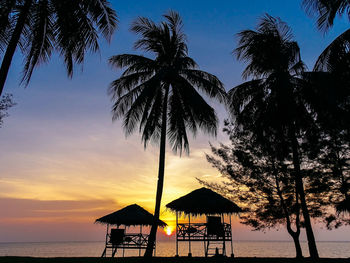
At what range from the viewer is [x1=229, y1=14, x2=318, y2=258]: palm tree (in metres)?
14.5

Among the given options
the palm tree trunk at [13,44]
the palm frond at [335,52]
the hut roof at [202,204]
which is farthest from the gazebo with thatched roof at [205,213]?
the palm tree trunk at [13,44]

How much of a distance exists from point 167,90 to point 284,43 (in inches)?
272

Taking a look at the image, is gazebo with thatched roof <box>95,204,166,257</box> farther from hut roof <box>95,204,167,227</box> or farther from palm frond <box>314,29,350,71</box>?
palm frond <box>314,29,350,71</box>

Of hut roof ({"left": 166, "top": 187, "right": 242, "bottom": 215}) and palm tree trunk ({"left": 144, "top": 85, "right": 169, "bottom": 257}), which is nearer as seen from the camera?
palm tree trunk ({"left": 144, "top": 85, "right": 169, "bottom": 257})

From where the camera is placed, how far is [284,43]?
15.9 metres

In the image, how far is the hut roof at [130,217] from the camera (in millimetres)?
20266

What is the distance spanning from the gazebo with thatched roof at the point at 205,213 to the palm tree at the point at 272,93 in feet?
14.2

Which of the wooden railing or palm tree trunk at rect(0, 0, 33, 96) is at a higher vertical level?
palm tree trunk at rect(0, 0, 33, 96)

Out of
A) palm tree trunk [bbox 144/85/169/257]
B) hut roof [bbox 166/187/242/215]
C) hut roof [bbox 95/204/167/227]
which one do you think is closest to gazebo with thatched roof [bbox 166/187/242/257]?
hut roof [bbox 166/187/242/215]

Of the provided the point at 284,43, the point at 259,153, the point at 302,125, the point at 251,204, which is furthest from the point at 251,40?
the point at 251,204

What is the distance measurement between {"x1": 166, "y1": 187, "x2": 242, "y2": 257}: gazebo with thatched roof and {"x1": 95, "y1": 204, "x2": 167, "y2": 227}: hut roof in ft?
11.5

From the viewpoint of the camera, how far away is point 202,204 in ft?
55.4

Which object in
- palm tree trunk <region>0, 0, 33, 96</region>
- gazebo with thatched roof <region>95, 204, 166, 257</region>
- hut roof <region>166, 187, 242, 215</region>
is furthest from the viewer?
gazebo with thatched roof <region>95, 204, 166, 257</region>

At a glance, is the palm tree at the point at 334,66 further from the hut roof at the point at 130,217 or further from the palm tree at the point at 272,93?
the hut roof at the point at 130,217
